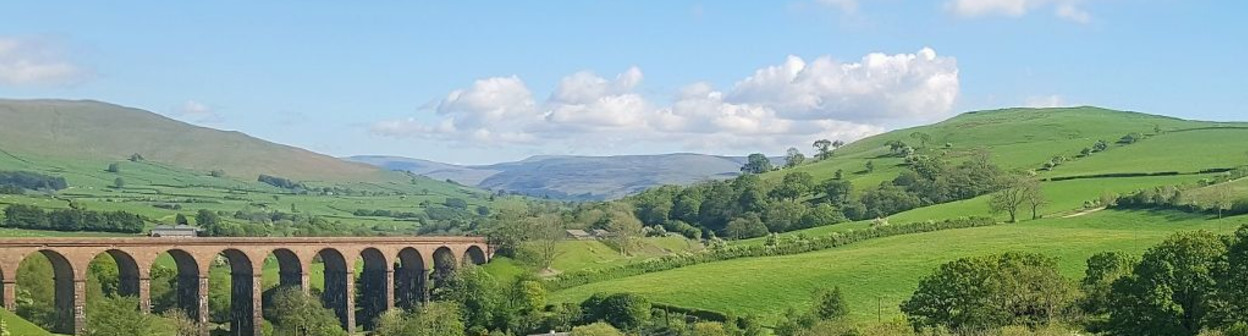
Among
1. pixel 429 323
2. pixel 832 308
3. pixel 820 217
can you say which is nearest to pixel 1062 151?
pixel 820 217

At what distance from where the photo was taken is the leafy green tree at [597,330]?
7119 centimetres

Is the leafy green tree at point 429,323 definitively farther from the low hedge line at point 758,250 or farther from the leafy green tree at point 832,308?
the leafy green tree at point 832,308

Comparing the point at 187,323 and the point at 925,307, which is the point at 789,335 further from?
the point at 187,323

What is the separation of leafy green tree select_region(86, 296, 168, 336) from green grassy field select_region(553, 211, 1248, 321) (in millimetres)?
31132

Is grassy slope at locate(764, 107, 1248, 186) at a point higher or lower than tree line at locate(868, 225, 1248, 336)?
higher

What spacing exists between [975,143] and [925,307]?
13682 cm

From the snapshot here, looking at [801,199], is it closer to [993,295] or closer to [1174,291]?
[993,295]

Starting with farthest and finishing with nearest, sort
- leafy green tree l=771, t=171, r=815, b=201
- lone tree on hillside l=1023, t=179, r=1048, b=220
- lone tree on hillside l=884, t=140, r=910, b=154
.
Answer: lone tree on hillside l=884, t=140, r=910, b=154 → leafy green tree l=771, t=171, r=815, b=201 → lone tree on hillside l=1023, t=179, r=1048, b=220

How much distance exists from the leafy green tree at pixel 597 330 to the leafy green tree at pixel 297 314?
56.6 ft

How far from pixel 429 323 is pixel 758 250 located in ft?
116

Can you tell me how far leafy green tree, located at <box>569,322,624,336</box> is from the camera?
234 ft

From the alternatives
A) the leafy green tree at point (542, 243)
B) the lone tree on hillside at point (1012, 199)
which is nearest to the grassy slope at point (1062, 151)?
the lone tree on hillside at point (1012, 199)

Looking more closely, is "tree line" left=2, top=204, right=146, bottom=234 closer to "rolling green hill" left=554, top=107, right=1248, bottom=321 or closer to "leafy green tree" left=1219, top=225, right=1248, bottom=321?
"rolling green hill" left=554, top=107, right=1248, bottom=321

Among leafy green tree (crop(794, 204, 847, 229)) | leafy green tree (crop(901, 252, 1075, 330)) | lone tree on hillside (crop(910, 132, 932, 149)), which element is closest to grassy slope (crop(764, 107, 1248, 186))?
lone tree on hillside (crop(910, 132, 932, 149))
